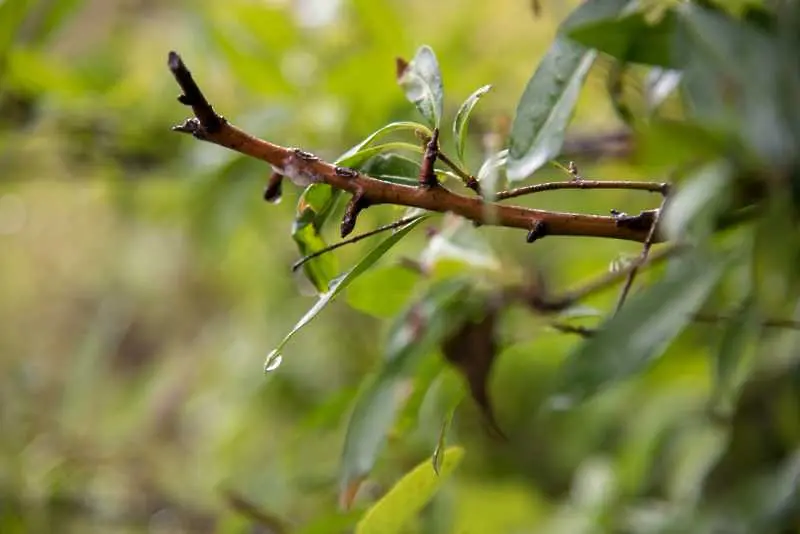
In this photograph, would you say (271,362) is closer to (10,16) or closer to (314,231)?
(314,231)

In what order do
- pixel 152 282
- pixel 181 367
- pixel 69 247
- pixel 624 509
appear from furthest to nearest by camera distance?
pixel 69 247 < pixel 152 282 < pixel 181 367 < pixel 624 509

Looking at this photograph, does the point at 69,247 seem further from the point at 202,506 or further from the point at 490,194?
the point at 490,194

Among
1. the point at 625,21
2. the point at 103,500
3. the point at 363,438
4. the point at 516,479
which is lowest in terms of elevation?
the point at 516,479

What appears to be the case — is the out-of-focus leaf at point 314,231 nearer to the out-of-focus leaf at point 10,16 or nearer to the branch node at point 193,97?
the branch node at point 193,97

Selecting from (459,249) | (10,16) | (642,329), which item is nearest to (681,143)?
(642,329)

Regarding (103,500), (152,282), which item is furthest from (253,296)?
(152,282)

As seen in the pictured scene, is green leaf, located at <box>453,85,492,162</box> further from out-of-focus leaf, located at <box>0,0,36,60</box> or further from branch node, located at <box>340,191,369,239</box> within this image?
out-of-focus leaf, located at <box>0,0,36,60</box>
